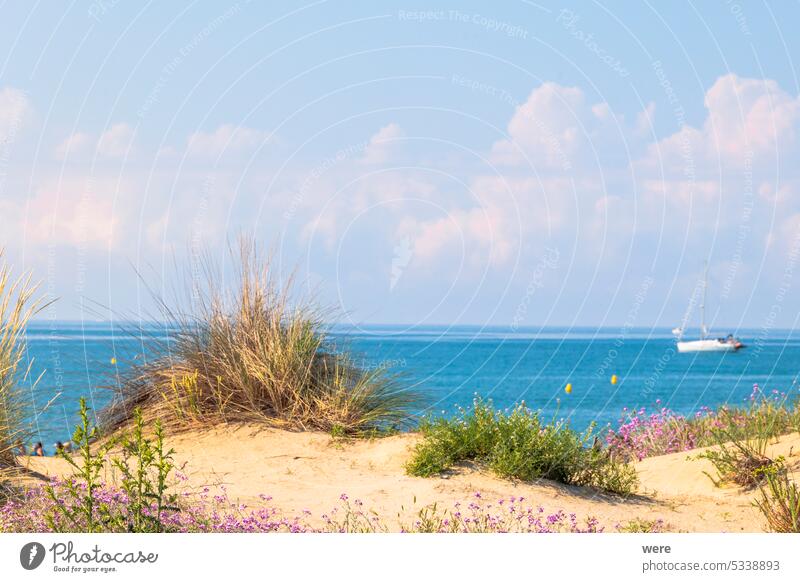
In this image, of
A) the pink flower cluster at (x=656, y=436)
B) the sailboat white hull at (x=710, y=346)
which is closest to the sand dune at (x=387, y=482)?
the pink flower cluster at (x=656, y=436)

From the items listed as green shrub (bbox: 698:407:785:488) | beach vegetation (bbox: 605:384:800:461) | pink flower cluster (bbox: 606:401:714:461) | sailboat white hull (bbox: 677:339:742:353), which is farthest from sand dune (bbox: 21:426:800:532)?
sailboat white hull (bbox: 677:339:742:353)

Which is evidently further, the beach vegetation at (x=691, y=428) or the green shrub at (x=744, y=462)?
the beach vegetation at (x=691, y=428)

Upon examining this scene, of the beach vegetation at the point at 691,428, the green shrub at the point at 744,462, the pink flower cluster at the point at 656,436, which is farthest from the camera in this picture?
the pink flower cluster at the point at 656,436

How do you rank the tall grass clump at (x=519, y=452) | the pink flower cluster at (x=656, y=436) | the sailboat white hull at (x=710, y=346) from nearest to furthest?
the tall grass clump at (x=519, y=452) < the pink flower cluster at (x=656, y=436) < the sailboat white hull at (x=710, y=346)

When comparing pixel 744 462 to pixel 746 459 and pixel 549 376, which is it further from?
pixel 549 376

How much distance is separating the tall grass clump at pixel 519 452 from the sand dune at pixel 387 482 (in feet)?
0.52

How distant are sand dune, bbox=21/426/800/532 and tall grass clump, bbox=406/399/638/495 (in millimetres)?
157

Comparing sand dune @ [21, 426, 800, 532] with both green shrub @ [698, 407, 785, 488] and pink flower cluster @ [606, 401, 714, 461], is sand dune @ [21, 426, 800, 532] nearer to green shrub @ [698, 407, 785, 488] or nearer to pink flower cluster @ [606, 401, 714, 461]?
green shrub @ [698, 407, 785, 488]

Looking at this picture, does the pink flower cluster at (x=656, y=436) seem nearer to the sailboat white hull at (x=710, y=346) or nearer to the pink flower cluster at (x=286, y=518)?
the pink flower cluster at (x=286, y=518)

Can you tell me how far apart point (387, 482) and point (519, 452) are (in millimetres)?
1143

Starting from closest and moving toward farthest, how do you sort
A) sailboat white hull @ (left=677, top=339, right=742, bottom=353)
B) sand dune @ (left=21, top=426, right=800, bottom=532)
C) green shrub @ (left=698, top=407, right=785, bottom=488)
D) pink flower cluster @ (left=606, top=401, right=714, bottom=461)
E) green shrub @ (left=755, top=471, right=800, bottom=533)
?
1. green shrub @ (left=755, top=471, right=800, bottom=533)
2. sand dune @ (left=21, top=426, right=800, bottom=532)
3. green shrub @ (left=698, top=407, right=785, bottom=488)
4. pink flower cluster @ (left=606, top=401, right=714, bottom=461)
5. sailboat white hull @ (left=677, top=339, right=742, bottom=353)

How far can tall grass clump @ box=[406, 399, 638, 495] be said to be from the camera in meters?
8.06

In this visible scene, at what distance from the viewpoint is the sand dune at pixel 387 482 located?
7449 millimetres

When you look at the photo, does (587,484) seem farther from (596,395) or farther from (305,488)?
(596,395)
